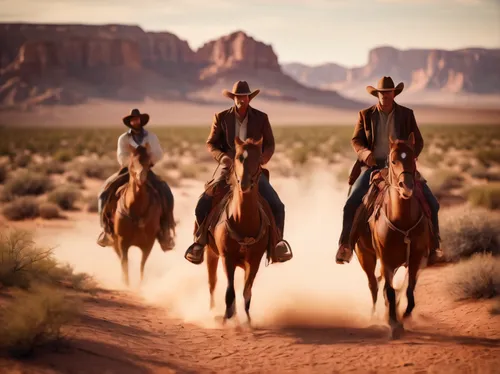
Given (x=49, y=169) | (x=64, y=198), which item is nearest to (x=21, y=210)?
(x=64, y=198)

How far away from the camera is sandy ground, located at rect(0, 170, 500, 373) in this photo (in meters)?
6.40

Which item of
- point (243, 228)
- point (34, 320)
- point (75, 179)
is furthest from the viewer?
point (75, 179)

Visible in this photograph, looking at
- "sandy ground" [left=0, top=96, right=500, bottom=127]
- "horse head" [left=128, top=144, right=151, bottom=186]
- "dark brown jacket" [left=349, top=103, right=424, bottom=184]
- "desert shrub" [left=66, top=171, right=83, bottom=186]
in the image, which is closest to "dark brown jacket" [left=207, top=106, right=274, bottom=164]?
"dark brown jacket" [left=349, top=103, right=424, bottom=184]

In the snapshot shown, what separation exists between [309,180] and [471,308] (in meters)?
16.3

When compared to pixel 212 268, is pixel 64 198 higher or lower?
higher

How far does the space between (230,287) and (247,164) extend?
171 centimetres

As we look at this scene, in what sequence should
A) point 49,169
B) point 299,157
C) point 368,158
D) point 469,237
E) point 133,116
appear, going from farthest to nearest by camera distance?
point 299,157
point 49,169
point 469,237
point 133,116
point 368,158

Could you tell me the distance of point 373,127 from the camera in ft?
26.7

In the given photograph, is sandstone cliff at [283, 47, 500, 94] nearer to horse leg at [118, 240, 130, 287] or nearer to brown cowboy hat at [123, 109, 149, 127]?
brown cowboy hat at [123, 109, 149, 127]

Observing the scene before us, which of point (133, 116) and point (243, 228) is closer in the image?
point (243, 228)

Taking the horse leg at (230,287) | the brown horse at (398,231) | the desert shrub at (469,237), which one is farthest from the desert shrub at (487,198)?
the horse leg at (230,287)

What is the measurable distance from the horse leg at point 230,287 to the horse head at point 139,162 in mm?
2662

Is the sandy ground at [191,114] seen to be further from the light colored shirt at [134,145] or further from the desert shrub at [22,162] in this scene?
the light colored shirt at [134,145]

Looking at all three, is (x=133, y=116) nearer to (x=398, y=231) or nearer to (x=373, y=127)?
(x=373, y=127)
